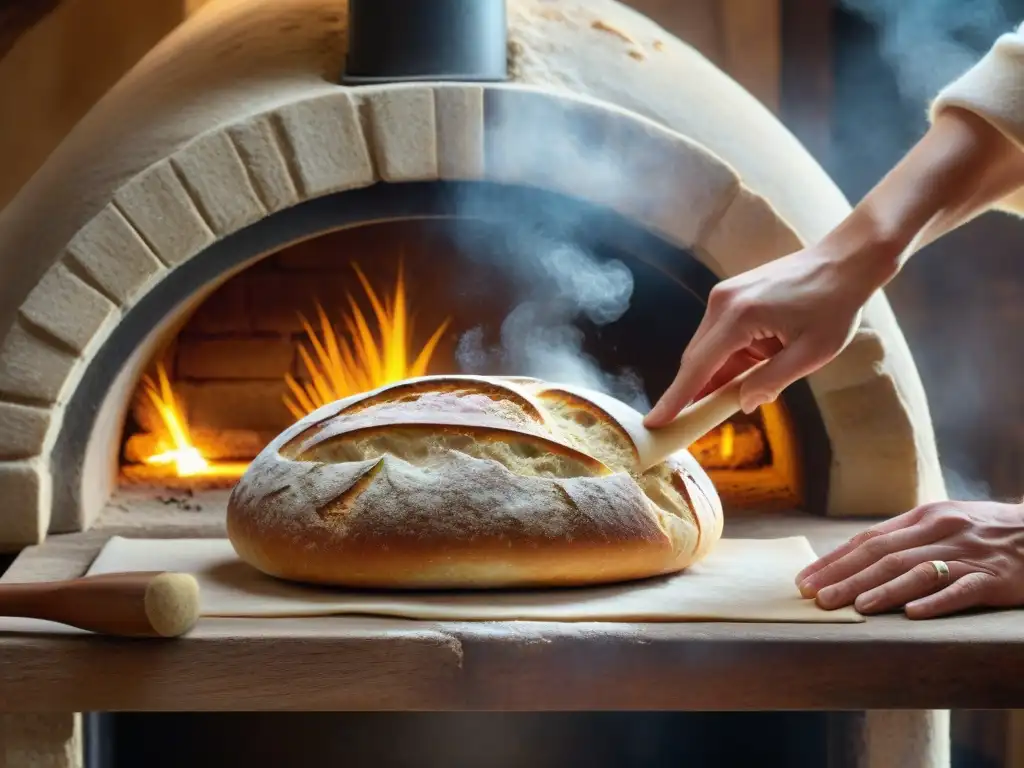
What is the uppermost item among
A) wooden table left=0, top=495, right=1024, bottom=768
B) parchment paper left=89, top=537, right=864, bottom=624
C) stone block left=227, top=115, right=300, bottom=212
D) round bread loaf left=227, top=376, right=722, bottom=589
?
stone block left=227, top=115, right=300, bottom=212

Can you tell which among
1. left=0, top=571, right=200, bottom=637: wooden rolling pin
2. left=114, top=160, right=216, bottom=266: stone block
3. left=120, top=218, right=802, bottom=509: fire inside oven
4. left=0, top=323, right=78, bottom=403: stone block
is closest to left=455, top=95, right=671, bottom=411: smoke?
left=120, top=218, right=802, bottom=509: fire inside oven

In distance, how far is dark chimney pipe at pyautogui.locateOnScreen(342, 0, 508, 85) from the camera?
71.7 inches

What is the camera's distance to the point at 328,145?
1.78 meters

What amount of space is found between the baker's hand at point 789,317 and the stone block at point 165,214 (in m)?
0.76

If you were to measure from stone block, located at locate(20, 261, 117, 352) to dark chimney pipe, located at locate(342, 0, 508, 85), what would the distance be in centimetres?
48

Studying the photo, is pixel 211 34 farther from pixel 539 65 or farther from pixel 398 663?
pixel 398 663

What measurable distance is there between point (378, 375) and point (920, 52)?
1.20 m

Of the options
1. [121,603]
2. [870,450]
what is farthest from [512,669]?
[870,450]

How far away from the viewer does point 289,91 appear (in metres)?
1.85

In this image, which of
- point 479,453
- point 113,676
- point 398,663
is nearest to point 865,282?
point 479,453

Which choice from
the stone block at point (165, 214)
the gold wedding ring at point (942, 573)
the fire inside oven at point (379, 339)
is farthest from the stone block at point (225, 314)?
the gold wedding ring at point (942, 573)

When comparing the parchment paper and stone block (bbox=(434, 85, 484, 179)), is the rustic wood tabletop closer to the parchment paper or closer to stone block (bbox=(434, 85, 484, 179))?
the parchment paper

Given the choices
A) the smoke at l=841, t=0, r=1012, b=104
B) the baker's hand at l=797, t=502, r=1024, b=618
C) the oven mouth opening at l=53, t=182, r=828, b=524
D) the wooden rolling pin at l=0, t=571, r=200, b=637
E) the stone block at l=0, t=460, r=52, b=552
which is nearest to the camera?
the wooden rolling pin at l=0, t=571, r=200, b=637

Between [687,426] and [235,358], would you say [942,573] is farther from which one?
[235,358]
